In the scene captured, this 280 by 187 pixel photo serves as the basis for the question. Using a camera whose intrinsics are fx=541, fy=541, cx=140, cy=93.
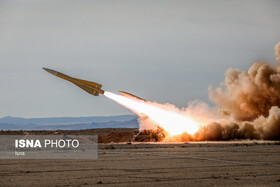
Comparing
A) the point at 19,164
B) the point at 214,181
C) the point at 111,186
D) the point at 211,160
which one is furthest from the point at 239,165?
the point at 19,164

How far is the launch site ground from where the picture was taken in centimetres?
1984

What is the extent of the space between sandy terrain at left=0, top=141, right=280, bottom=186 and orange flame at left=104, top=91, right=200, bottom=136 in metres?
15.5

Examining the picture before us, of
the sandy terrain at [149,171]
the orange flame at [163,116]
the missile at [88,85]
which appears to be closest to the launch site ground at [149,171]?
the sandy terrain at [149,171]

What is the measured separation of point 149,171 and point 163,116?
24.7m

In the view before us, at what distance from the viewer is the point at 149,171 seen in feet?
75.8

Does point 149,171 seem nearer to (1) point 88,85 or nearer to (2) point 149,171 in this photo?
(2) point 149,171

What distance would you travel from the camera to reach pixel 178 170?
2350cm

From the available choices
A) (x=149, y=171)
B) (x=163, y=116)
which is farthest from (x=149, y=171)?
(x=163, y=116)

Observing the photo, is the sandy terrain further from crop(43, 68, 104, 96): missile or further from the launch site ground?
crop(43, 68, 104, 96): missile

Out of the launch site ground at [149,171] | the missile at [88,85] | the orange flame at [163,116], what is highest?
the missile at [88,85]

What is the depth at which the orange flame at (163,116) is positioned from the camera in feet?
153

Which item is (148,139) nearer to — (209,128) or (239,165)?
(209,128)

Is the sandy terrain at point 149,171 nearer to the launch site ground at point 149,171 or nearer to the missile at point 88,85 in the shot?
the launch site ground at point 149,171

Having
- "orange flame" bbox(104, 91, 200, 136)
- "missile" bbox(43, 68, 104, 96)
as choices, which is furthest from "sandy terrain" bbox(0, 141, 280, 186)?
"orange flame" bbox(104, 91, 200, 136)
